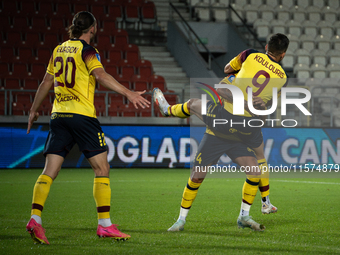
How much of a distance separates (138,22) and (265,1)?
6104 millimetres

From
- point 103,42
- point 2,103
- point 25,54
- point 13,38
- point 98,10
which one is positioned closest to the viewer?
point 2,103

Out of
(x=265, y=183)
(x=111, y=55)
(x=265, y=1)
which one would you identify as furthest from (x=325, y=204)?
(x=265, y=1)

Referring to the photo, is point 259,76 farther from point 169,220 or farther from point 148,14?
point 148,14

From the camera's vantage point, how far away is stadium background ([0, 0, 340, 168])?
41.0 feet

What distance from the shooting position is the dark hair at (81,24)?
4109mm

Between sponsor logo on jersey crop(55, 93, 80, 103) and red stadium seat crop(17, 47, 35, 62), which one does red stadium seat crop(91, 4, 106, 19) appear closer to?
red stadium seat crop(17, 47, 35, 62)

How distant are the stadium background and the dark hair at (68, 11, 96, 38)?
827 centimetres

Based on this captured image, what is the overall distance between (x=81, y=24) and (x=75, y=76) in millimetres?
505

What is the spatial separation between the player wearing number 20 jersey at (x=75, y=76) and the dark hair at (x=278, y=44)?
186 cm

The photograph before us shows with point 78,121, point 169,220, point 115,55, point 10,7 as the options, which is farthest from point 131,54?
point 78,121

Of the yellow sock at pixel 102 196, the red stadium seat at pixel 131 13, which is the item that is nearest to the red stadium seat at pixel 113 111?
the red stadium seat at pixel 131 13

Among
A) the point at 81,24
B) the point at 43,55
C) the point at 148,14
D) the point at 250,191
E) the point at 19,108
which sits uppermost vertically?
the point at 148,14

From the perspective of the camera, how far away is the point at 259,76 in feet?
15.0

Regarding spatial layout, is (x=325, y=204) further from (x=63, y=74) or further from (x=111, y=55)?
(x=111, y=55)
